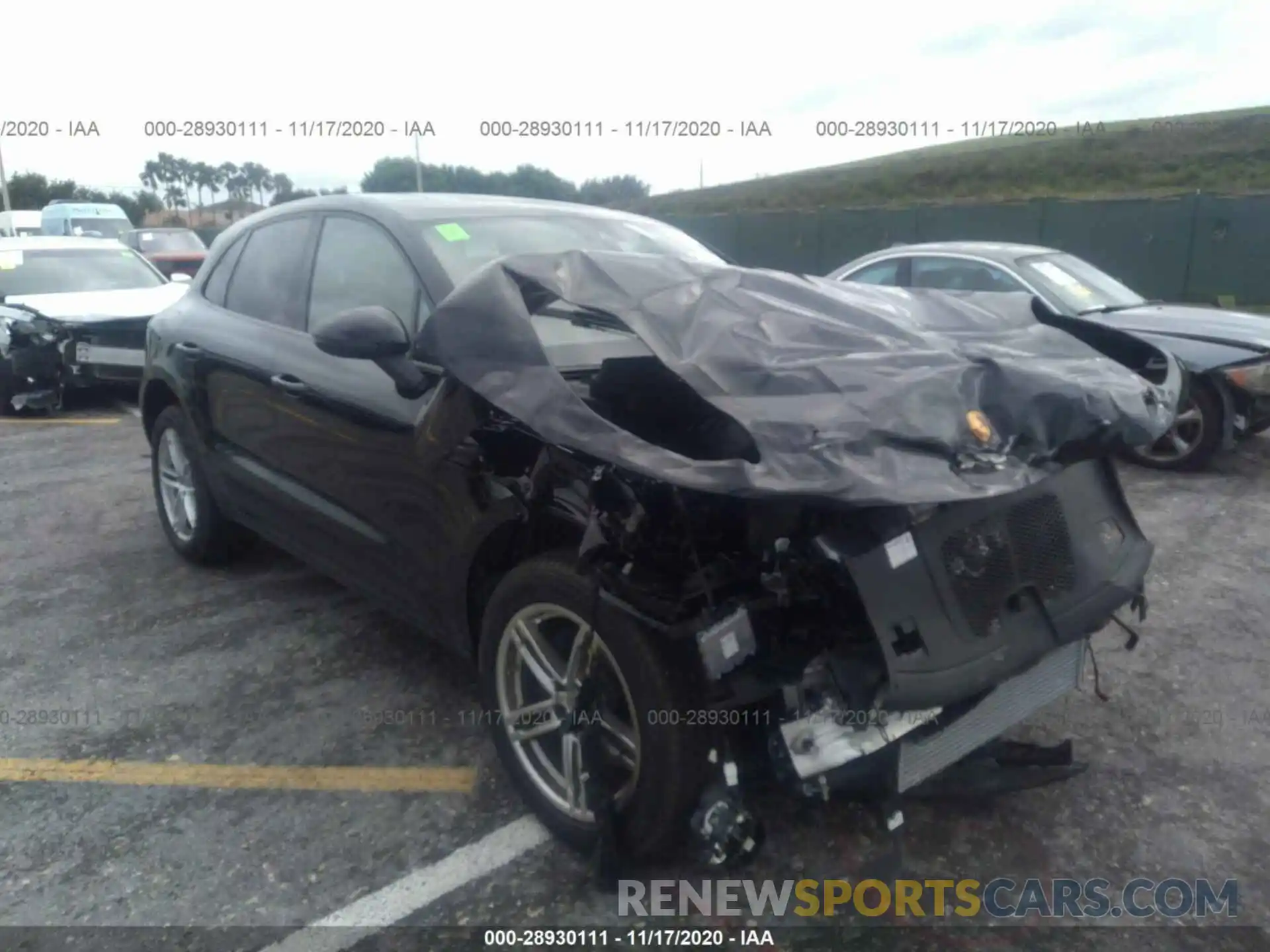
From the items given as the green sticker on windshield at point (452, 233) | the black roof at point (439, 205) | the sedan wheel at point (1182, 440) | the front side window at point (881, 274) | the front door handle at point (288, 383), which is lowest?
the sedan wheel at point (1182, 440)

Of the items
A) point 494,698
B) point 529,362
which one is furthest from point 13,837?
point 529,362

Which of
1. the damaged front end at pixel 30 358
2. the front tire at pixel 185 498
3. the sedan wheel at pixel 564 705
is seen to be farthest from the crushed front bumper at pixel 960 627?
the damaged front end at pixel 30 358

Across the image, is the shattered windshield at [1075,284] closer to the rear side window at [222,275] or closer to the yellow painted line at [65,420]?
the rear side window at [222,275]

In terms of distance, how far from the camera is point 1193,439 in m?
6.38

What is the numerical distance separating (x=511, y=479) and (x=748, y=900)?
50.0 inches

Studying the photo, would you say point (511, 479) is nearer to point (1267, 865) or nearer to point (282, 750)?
point (282, 750)

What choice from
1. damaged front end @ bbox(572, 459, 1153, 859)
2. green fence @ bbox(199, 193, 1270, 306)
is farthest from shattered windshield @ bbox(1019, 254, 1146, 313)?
green fence @ bbox(199, 193, 1270, 306)

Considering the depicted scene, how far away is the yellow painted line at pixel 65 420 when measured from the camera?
9.09 meters

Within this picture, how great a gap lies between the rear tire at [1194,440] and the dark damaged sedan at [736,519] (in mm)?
3674

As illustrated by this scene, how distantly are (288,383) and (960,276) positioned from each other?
5.22 meters

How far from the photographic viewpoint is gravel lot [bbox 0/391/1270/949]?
105 inches

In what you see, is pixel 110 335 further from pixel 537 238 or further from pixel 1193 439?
pixel 1193 439

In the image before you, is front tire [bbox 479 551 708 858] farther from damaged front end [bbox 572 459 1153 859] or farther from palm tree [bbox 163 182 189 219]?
palm tree [bbox 163 182 189 219]

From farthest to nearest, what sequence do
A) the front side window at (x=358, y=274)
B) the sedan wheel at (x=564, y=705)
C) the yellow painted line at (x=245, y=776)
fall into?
the front side window at (x=358, y=274) → the yellow painted line at (x=245, y=776) → the sedan wheel at (x=564, y=705)
